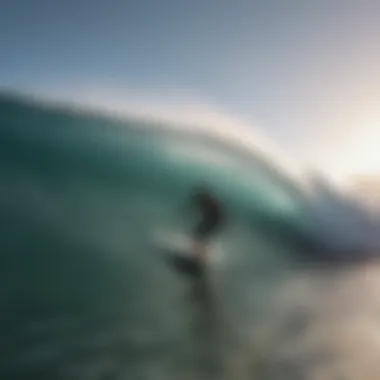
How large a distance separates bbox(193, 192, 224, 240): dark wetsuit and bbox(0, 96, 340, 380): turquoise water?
20 millimetres

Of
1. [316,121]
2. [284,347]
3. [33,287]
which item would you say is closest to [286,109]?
[316,121]

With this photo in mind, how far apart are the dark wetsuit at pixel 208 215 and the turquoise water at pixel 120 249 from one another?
0.07 ft

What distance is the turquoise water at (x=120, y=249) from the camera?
1172mm

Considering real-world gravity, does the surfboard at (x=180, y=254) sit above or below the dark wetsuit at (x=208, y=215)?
below

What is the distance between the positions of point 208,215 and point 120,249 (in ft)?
0.53

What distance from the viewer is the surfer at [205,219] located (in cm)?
124

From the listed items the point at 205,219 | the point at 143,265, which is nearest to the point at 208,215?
the point at 205,219

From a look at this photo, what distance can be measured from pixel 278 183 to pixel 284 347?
0.28 meters

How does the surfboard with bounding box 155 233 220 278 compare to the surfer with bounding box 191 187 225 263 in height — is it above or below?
below

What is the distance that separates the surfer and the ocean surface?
1cm

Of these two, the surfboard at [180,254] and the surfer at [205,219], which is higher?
the surfer at [205,219]

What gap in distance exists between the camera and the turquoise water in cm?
117

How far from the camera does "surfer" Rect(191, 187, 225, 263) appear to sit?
1.24 m

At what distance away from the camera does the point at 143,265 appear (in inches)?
47.8
